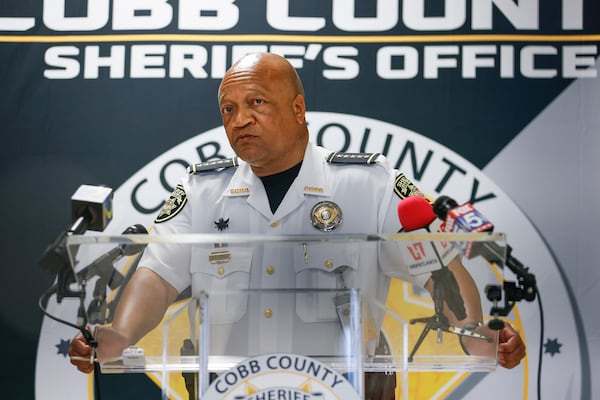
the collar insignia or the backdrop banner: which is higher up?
the backdrop banner

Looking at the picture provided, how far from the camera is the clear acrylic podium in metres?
1.53

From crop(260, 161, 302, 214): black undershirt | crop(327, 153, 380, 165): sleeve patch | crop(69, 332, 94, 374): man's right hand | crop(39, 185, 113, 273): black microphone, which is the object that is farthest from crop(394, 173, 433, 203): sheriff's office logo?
crop(69, 332, 94, 374): man's right hand

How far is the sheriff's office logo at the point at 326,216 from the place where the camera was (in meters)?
2.19

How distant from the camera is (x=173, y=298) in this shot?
5.74 feet

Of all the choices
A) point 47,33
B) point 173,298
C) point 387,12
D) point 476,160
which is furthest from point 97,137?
point 173,298

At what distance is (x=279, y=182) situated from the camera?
8.09ft

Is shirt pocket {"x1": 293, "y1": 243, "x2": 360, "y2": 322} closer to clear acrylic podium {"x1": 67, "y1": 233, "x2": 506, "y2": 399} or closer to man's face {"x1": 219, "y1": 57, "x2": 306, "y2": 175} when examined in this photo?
clear acrylic podium {"x1": 67, "y1": 233, "x2": 506, "y2": 399}

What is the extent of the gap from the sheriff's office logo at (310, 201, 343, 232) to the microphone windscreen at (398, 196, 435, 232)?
1.33ft

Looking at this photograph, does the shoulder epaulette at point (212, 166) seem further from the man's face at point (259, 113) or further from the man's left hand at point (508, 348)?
the man's left hand at point (508, 348)

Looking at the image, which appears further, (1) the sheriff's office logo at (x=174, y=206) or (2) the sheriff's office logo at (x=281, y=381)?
(1) the sheriff's office logo at (x=174, y=206)

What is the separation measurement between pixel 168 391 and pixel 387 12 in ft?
7.60

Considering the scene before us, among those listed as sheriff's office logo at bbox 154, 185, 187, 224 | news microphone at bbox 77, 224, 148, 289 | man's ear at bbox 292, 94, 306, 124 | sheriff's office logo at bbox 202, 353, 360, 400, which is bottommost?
sheriff's office logo at bbox 202, 353, 360, 400

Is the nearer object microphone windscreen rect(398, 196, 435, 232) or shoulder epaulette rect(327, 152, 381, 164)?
microphone windscreen rect(398, 196, 435, 232)

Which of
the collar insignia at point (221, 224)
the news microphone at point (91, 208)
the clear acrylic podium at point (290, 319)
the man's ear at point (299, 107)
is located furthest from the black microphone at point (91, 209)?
the man's ear at point (299, 107)
